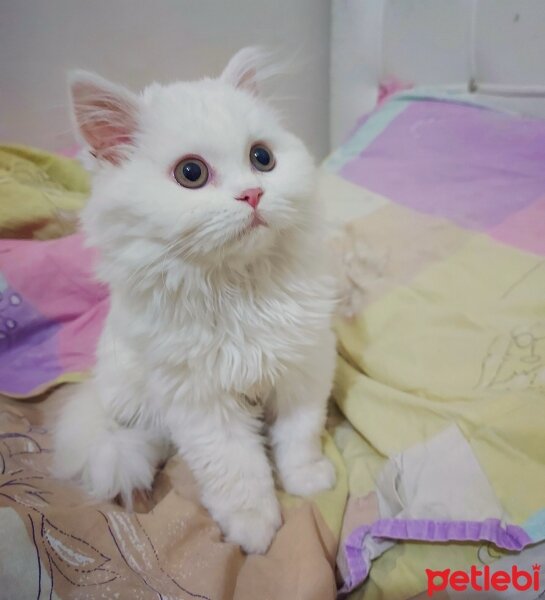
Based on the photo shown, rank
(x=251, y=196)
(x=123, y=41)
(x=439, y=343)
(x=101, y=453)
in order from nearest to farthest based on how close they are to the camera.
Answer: (x=251, y=196) → (x=101, y=453) → (x=439, y=343) → (x=123, y=41)

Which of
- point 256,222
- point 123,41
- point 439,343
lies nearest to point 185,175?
point 256,222

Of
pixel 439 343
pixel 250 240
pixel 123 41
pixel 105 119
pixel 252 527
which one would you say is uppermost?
pixel 123 41

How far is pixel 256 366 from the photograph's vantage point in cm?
79

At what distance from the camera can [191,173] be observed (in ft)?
2.15

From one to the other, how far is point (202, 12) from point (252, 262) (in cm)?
116

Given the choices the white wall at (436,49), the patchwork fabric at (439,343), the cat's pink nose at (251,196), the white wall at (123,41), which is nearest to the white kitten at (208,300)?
the cat's pink nose at (251,196)

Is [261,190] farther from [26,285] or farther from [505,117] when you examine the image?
[505,117]

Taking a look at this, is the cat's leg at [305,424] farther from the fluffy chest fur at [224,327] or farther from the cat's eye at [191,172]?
the cat's eye at [191,172]

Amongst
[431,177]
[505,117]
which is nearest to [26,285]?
[431,177]

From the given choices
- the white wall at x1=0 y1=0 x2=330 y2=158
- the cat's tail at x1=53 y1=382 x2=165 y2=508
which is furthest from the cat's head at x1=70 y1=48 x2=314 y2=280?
the white wall at x1=0 y1=0 x2=330 y2=158

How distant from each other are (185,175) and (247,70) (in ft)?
1.00

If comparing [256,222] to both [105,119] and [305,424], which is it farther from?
[305,424]

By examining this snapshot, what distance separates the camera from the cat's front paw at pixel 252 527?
0.82 m

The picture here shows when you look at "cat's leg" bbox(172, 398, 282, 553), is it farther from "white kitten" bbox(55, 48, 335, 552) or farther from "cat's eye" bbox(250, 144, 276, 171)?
"cat's eye" bbox(250, 144, 276, 171)
